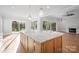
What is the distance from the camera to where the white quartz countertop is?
1.56 metres

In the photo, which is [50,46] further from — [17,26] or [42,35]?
[17,26]

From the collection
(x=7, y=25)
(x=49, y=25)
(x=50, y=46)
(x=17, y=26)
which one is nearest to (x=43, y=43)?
(x=50, y=46)

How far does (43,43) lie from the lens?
154cm

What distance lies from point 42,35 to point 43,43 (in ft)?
0.44

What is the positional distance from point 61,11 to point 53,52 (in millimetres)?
626

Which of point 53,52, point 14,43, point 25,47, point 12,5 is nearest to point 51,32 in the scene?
point 53,52

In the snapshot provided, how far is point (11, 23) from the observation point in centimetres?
149

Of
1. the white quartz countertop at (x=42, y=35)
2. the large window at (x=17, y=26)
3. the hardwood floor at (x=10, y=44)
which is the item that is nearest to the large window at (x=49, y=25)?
the white quartz countertop at (x=42, y=35)

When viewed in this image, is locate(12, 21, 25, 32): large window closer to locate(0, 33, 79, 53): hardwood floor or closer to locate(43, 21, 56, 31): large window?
locate(0, 33, 79, 53): hardwood floor

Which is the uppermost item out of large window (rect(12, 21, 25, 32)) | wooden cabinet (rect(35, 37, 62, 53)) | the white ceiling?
the white ceiling

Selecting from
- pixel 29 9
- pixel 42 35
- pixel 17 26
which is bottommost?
pixel 42 35

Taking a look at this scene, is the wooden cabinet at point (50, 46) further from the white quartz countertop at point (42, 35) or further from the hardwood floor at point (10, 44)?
the hardwood floor at point (10, 44)

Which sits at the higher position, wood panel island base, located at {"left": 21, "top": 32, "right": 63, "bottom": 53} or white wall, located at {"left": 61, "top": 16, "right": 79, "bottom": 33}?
white wall, located at {"left": 61, "top": 16, "right": 79, "bottom": 33}

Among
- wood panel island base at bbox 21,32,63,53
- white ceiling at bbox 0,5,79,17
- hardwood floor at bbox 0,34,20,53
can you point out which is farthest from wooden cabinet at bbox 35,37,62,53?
white ceiling at bbox 0,5,79,17
